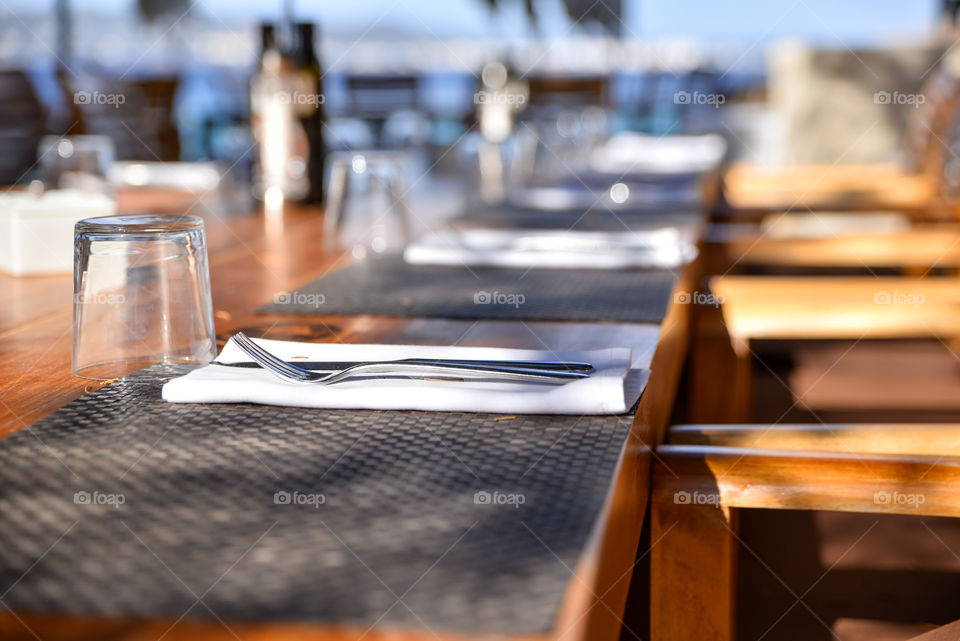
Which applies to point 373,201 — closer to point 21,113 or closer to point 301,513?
point 301,513

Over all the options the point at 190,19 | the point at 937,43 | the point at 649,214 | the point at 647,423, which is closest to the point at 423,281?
the point at 647,423

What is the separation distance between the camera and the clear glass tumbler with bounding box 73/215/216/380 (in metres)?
0.77

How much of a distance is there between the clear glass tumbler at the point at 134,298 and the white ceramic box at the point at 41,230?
0.47m

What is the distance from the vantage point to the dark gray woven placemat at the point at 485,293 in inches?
39.8

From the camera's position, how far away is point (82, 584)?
391 mm

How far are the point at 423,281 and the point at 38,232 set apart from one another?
0.49m

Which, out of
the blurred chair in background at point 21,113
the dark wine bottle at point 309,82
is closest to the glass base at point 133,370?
the dark wine bottle at point 309,82

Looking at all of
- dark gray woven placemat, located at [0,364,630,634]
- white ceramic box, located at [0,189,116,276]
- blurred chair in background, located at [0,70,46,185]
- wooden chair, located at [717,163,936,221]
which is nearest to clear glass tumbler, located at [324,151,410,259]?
white ceramic box, located at [0,189,116,276]

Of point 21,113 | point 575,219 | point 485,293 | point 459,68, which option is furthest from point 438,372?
point 459,68

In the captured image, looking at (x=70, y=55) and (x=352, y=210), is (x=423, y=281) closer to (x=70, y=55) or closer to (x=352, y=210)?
(x=352, y=210)

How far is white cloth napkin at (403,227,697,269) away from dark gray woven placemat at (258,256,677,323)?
0.8 inches

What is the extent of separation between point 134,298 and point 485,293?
1.43ft

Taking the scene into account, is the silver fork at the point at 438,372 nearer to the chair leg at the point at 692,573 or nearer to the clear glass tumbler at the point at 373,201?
the chair leg at the point at 692,573

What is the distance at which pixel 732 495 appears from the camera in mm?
757
